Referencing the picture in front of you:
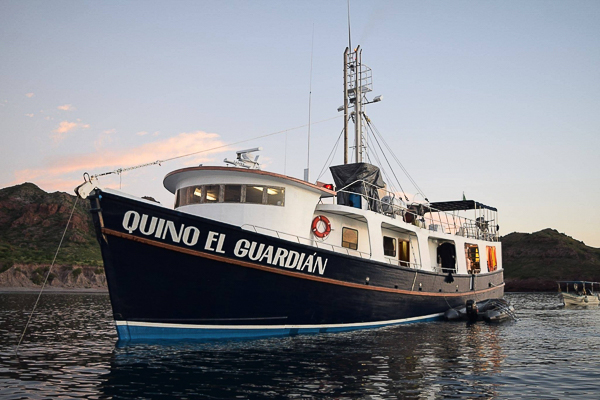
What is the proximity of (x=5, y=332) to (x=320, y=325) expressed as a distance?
11813mm

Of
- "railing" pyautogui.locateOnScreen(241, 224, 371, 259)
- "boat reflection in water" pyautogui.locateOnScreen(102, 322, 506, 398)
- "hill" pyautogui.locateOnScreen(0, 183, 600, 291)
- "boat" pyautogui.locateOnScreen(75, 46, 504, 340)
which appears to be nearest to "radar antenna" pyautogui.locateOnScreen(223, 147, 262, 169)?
"boat" pyautogui.locateOnScreen(75, 46, 504, 340)

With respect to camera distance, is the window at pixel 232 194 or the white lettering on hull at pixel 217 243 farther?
the window at pixel 232 194

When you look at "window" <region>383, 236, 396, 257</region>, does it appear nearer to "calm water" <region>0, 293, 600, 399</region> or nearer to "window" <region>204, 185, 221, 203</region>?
"calm water" <region>0, 293, 600, 399</region>

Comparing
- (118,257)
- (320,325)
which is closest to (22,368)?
(118,257)

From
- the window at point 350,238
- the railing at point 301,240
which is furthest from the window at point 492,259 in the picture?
the railing at point 301,240

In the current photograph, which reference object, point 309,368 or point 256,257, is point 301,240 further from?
point 309,368

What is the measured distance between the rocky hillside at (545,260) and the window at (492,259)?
3213 inches

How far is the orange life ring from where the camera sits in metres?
15.6

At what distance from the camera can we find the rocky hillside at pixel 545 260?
100938 millimetres

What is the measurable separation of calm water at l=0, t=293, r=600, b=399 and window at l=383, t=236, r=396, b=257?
4.44 m

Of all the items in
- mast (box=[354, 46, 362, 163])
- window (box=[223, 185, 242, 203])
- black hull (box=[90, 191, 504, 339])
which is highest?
mast (box=[354, 46, 362, 163])

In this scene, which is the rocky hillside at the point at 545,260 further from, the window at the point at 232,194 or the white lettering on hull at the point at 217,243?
the window at the point at 232,194

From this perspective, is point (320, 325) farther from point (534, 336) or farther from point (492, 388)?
point (534, 336)

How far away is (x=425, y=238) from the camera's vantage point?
21062 millimetres
